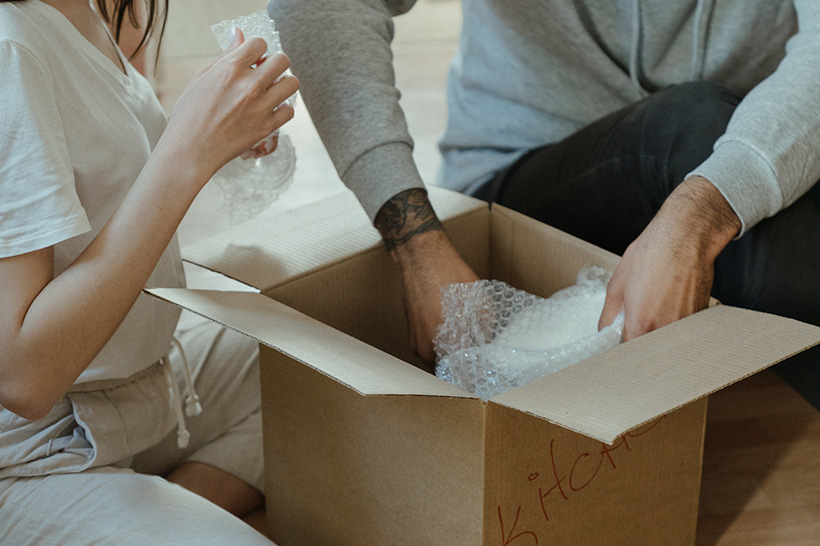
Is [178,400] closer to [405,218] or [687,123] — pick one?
[405,218]

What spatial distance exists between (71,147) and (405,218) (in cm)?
37

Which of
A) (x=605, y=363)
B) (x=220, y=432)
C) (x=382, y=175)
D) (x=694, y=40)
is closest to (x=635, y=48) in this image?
(x=694, y=40)

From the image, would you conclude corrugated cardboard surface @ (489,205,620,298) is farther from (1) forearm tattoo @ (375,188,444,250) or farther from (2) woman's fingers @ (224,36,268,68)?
(2) woman's fingers @ (224,36,268,68)

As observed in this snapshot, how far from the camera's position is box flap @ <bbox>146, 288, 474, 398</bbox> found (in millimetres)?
666

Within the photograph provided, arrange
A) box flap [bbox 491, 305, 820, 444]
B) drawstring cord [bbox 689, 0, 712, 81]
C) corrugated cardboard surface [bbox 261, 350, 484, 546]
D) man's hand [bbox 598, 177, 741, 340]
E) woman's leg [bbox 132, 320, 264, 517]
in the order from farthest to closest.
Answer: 1. drawstring cord [bbox 689, 0, 712, 81]
2. woman's leg [bbox 132, 320, 264, 517]
3. man's hand [bbox 598, 177, 741, 340]
4. corrugated cardboard surface [bbox 261, 350, 484, 546]
5. box flap [bbox 491, 305, 820, 444]

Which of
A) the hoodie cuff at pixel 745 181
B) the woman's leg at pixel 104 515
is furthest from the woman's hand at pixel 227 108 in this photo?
the hoodie cuff at pixel 745 181

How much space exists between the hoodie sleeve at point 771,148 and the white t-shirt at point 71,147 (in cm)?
61

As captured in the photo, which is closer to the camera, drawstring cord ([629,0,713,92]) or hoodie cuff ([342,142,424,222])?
hoodie cuff ([342,142,424,222])

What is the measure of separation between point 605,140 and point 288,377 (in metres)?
0.55

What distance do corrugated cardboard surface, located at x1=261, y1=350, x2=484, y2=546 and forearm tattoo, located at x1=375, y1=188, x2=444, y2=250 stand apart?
Result: 0.21 m

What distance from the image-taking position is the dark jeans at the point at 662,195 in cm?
96

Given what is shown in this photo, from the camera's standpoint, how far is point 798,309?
37.7 inches

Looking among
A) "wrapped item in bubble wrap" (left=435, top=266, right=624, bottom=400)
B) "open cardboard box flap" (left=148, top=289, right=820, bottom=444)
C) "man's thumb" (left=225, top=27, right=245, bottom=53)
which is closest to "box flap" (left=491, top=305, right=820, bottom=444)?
"open cardboard box flap" (left=148, top=289, right=820, bottom=444)

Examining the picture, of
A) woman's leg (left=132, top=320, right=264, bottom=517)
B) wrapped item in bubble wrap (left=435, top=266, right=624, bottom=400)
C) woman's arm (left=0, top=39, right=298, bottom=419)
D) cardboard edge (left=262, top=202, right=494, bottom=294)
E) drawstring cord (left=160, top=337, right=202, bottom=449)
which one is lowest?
woman's leg (left=132, top=320, right=264, bottom=517)
